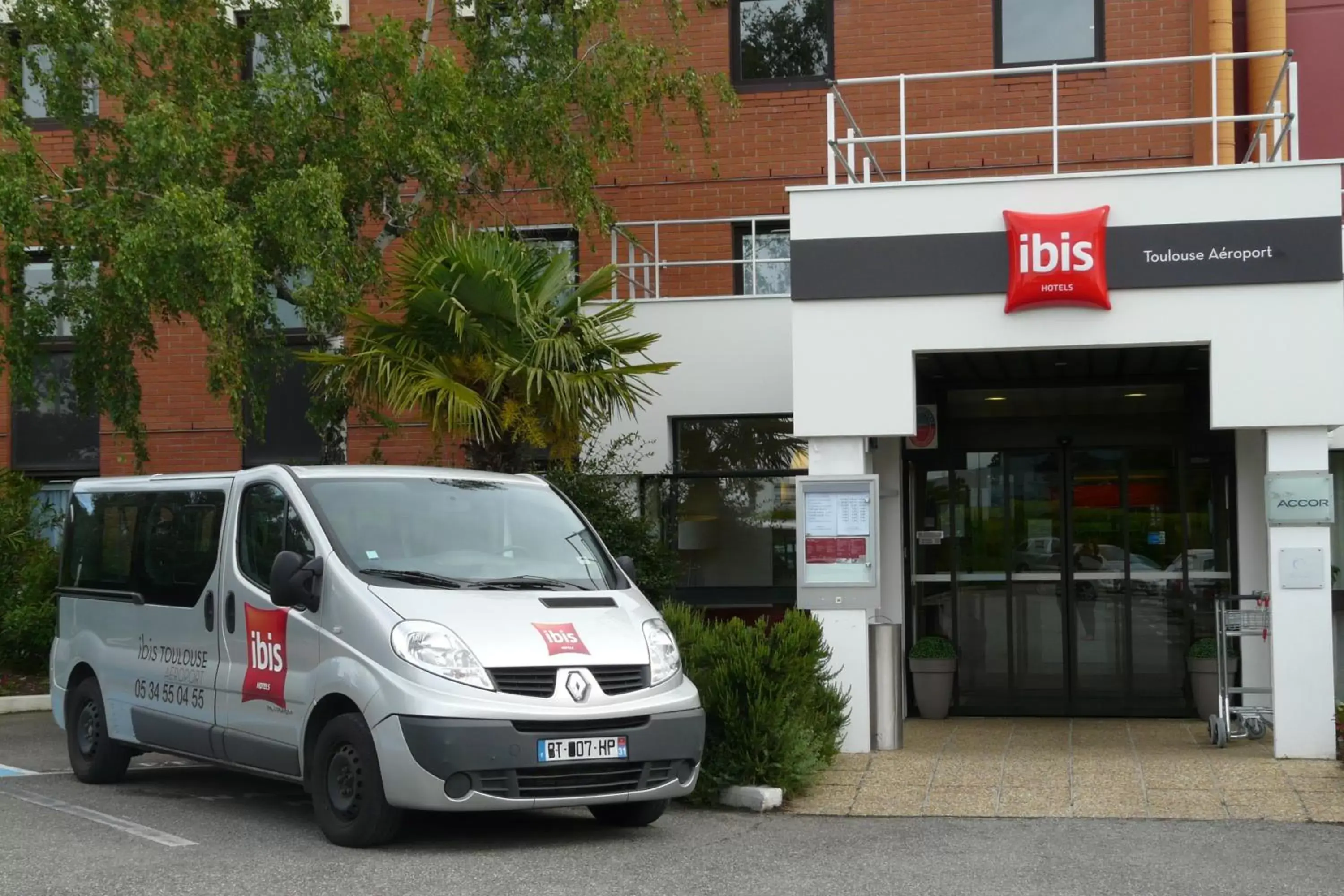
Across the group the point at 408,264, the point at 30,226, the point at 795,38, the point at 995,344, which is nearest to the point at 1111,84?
the point at 795,38

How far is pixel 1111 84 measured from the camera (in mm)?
16438

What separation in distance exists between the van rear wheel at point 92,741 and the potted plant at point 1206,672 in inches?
335

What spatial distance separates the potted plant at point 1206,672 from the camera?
13672mm

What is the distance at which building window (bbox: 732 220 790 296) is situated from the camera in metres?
16.9

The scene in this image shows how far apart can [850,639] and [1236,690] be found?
9.44 feet

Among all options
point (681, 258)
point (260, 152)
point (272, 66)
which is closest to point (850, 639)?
point (681, 258)

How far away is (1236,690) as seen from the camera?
1209 cm

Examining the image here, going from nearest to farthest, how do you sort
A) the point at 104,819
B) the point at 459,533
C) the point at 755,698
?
the point at 459,533
the point at 104,819
the point at 755,698

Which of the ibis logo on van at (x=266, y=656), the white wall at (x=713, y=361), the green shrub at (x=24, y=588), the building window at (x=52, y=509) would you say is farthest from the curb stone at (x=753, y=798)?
the building window at (x=52, y=509)

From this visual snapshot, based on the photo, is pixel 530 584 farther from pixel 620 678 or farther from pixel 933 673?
pixel 933 673

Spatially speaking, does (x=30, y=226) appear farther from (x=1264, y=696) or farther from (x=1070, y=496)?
(x=1264, y=696)

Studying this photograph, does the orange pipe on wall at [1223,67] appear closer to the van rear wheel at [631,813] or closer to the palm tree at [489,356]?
the palm tree at [489,356]

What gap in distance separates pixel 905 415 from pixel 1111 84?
620cm

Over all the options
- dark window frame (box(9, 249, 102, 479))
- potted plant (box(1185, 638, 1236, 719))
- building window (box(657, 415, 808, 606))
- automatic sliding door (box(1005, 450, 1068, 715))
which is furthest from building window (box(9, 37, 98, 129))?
potted plant (box(1185, 638, 1236, 719))
